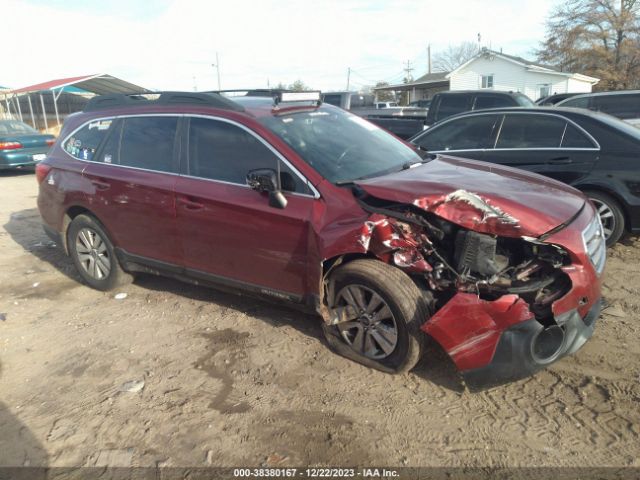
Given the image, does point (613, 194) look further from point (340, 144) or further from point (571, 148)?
point (340, 144)

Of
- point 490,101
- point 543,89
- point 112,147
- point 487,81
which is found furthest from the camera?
point 487,81

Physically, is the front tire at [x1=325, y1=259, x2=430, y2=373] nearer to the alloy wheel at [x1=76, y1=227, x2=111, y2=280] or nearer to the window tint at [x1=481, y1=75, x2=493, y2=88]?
the alloy wheel at [x1=76, y1=227, x2=111, y2=280]

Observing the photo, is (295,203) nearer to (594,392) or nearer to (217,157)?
(217,157)

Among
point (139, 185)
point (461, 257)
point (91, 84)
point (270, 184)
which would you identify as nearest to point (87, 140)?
point (139, 185)

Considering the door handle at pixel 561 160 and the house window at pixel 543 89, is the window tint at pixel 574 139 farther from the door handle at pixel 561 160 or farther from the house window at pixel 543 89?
the house window at pixel 543 89

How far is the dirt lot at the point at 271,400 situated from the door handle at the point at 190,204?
1037 millimetres

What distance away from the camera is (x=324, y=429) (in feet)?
9.62

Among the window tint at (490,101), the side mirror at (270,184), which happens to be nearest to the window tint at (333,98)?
the window tint at (490,101)

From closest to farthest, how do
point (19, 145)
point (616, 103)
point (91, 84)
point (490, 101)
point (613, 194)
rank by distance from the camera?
point (613, 194) → point (490, 101) → point (616, 103) → point (19, 145) → point (91, 84)

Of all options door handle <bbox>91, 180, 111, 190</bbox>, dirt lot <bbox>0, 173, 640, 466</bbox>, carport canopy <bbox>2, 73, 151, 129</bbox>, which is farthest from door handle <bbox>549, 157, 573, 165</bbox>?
carport canopy <bbox>2, 73, 151, 129</bbox>

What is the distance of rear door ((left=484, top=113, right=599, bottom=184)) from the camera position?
5.54 metres

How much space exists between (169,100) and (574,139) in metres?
4.40

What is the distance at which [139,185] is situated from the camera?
4434 millimetres

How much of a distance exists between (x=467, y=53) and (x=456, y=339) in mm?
75077
